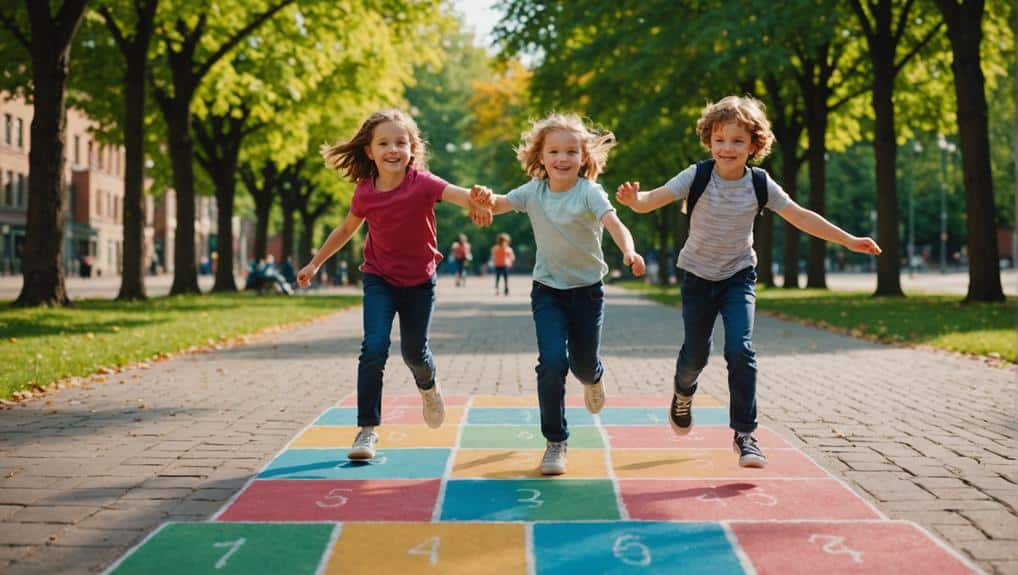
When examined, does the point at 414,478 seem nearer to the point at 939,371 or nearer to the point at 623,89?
the point at 939,371

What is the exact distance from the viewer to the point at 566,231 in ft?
18.8

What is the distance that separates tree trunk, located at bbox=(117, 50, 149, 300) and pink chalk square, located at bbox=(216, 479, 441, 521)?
18278mm

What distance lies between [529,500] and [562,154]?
1796mm

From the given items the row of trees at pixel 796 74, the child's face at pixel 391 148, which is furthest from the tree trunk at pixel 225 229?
the child's face at pixel 391 148

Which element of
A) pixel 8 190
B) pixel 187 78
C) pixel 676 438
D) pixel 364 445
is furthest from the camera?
pixel 8 190

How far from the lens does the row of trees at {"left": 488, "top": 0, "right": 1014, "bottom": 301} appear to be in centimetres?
2027

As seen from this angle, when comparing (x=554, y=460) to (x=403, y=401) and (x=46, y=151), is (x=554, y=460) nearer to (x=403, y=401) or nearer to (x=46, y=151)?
(x=403, y=401)

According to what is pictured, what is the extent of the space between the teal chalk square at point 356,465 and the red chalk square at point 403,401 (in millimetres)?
1916

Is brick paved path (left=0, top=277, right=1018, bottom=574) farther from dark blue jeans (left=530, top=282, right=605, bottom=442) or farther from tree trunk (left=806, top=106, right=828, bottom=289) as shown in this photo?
tree trunk (left=806, top=106, right=828, bottom=289)

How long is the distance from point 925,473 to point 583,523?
6.88 feet

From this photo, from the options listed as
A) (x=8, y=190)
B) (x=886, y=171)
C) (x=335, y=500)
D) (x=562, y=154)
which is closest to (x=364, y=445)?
(x=335, y=500)

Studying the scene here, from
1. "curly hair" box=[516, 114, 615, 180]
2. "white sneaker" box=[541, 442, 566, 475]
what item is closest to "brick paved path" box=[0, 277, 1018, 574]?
"white sneaker" box=[541, 442, 566, 475]

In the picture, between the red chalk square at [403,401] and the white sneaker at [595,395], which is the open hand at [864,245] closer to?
the white sneaker at [595,395]

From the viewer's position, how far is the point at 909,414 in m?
7.82
